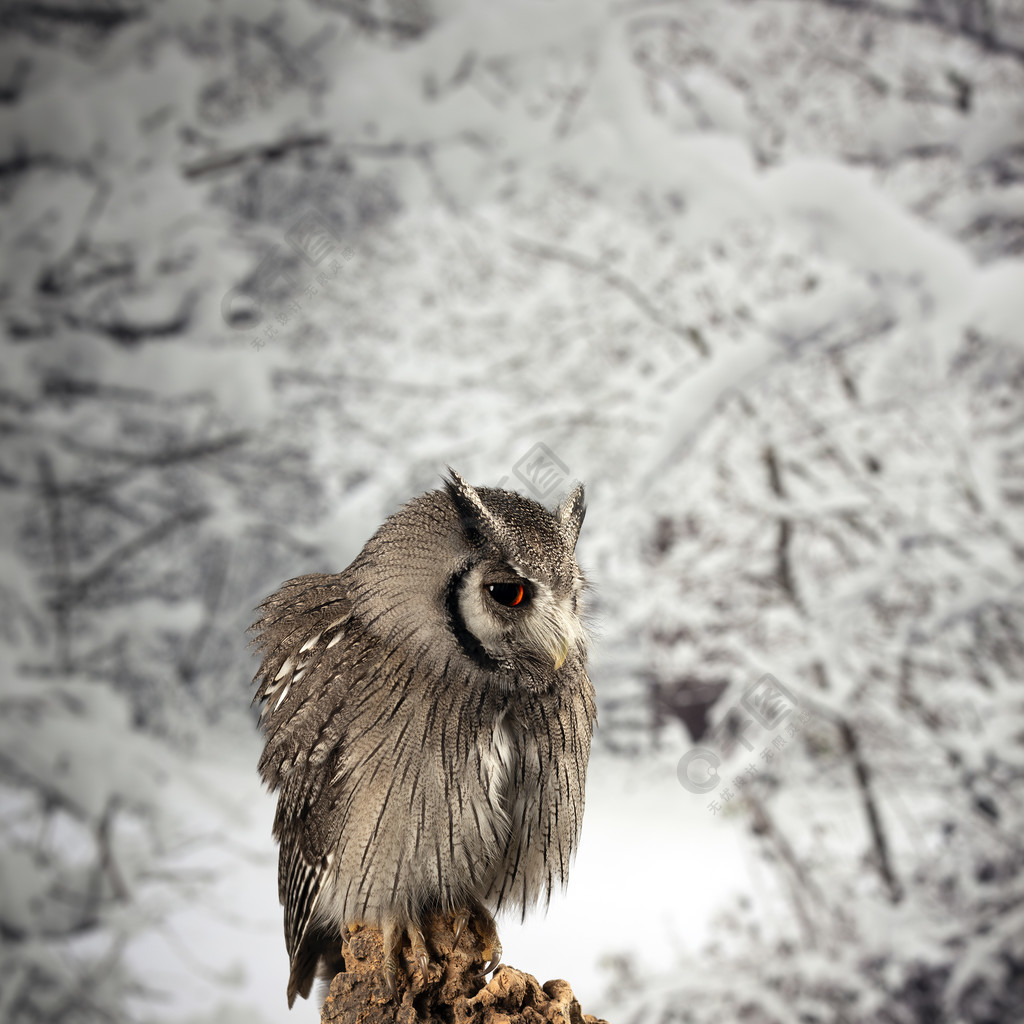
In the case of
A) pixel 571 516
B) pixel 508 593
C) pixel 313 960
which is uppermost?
pixel 571 516

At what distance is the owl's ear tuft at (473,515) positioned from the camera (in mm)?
1119

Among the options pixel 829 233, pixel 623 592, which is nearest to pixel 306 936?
pixel 623 592

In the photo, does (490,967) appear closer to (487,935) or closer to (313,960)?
(487,935)

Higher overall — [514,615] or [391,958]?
[514,615]

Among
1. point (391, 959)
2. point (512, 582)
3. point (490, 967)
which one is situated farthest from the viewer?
point (490, 967)

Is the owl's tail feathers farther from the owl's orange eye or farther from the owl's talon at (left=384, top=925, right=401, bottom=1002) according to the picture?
the owl's orange eye

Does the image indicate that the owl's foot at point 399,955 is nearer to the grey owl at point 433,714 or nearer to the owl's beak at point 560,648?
the grey owl at point 433,714

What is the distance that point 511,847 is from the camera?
4.35ft

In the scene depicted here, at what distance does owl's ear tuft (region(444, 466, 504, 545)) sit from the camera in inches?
44.1

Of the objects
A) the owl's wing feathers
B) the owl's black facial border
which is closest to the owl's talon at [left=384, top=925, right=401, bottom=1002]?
the owl's wing feathers

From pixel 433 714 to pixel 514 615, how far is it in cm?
20

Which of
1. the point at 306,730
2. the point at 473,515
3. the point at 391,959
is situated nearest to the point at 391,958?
the point at 391,959

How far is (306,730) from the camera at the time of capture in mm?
1266

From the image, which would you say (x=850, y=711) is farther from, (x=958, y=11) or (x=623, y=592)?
(x=958, y=11)
